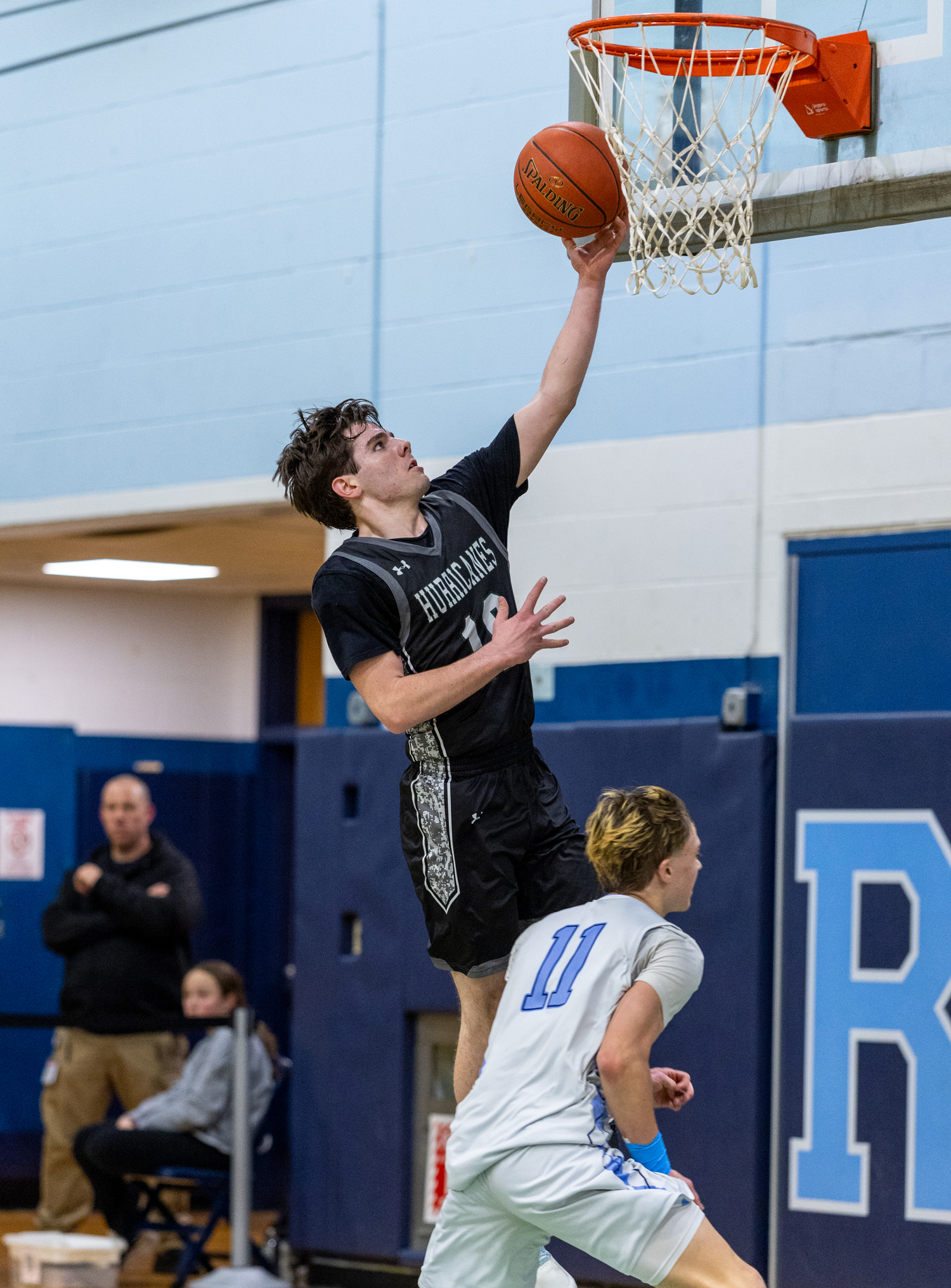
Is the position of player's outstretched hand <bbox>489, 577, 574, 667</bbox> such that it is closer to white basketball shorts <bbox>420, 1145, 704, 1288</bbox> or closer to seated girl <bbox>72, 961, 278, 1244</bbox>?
white basketball shorts <bbox>420, 1145, 704, 1288</bbox>

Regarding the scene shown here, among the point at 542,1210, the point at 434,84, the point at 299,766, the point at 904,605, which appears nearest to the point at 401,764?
the point at 299,766

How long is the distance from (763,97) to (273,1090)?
4.36m

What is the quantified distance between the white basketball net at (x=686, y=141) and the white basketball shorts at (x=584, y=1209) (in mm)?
2259

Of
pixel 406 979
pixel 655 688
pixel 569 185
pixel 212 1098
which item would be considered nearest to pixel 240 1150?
pixel 212 1098

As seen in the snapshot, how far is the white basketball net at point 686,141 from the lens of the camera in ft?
15.9

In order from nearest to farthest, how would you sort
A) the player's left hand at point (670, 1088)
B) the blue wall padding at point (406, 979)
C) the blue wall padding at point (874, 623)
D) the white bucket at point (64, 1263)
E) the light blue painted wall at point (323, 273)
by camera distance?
1. the player's left hand at point (670, 1088)
2. the blue wall padding at point (874, 623)
3. the blue wall padding at point (406, 979)
4. the light blue painted wall at point (323, 273)
5. the white bucket at point (64, 1263)

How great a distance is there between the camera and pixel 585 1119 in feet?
12.1

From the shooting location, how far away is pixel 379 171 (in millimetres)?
7430

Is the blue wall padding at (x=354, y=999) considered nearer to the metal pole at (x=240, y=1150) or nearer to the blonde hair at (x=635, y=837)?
the metal pole at (x=240, y=1150)

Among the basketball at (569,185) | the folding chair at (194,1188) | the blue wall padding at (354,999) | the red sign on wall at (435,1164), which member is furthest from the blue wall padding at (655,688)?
the basketball at (569,185)

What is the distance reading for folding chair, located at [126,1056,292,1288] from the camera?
7.12 metres

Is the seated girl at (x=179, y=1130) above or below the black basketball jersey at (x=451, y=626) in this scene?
below

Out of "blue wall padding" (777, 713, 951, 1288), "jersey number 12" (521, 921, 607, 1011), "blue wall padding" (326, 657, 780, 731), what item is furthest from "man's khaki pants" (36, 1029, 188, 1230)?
"jersey number 12" (521, 921, 607, 1011)

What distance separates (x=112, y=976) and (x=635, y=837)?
4868 mm
